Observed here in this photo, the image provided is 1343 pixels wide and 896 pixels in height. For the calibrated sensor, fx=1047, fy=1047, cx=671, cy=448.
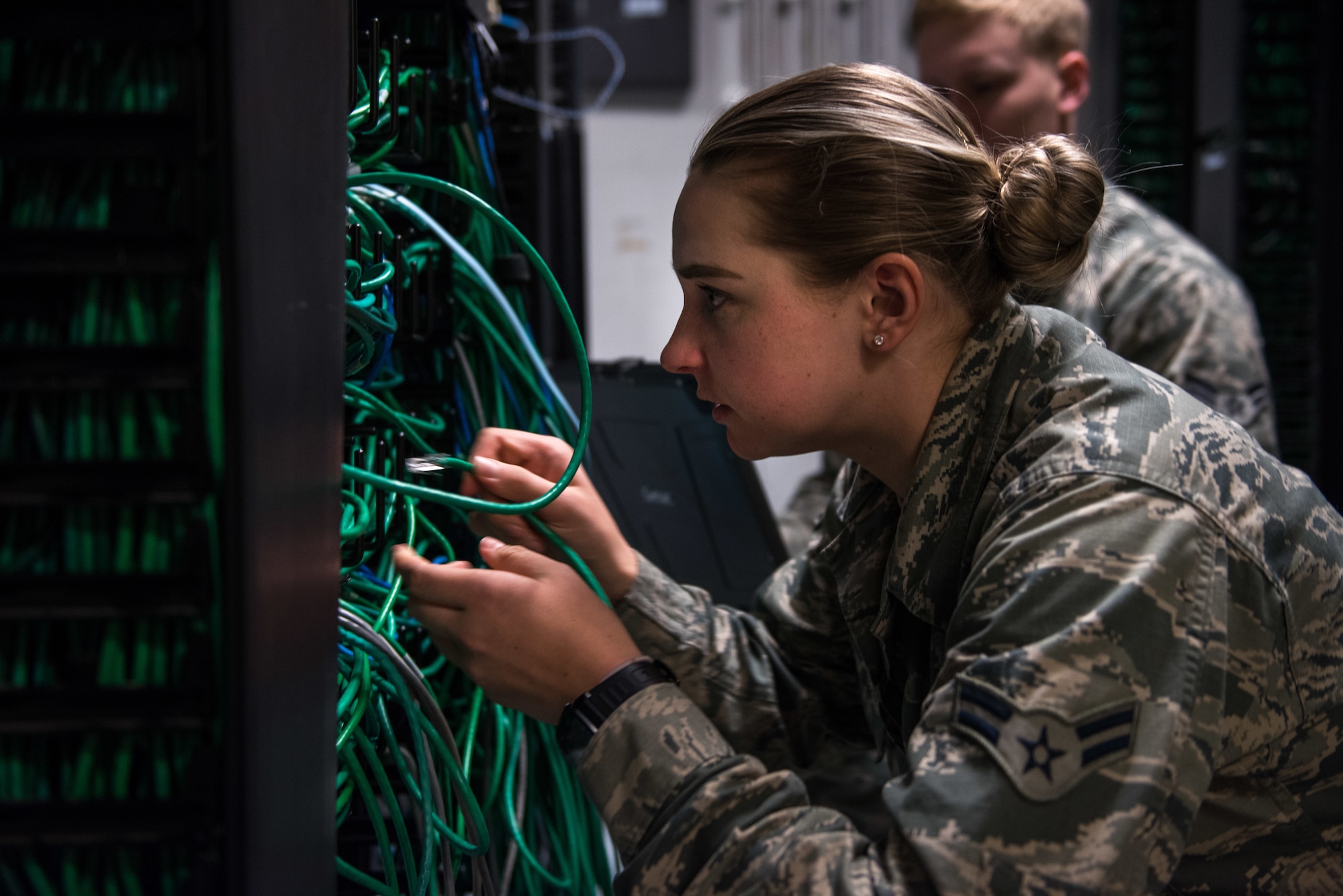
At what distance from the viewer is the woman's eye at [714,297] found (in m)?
0.78

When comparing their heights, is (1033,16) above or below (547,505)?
above

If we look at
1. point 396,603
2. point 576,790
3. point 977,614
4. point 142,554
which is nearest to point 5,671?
point 142,554

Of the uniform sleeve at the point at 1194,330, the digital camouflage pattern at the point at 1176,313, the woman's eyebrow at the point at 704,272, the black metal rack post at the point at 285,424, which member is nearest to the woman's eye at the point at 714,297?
the woman's eyebrow at the point at 704,272

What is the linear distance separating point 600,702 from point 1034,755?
286mm

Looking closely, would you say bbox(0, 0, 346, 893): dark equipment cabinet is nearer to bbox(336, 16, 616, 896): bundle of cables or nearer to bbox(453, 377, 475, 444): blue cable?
bbox(336, 16, 616, 896): bundle of cables

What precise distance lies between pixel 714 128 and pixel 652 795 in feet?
1.61

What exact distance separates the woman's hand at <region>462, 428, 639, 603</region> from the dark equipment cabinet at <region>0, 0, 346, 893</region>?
0.36 meters

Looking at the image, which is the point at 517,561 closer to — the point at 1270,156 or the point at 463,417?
the point at 463,417

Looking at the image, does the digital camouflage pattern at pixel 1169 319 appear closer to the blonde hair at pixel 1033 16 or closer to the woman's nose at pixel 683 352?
the blonde hair at pixel 1033 16

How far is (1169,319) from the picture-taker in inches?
67.6

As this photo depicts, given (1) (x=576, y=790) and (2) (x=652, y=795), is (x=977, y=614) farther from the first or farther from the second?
(1) (x=576, y=790)

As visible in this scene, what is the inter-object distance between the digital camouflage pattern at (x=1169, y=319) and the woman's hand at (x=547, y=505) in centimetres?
72

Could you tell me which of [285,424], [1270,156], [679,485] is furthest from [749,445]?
[1270,156]

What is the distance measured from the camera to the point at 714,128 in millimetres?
809
